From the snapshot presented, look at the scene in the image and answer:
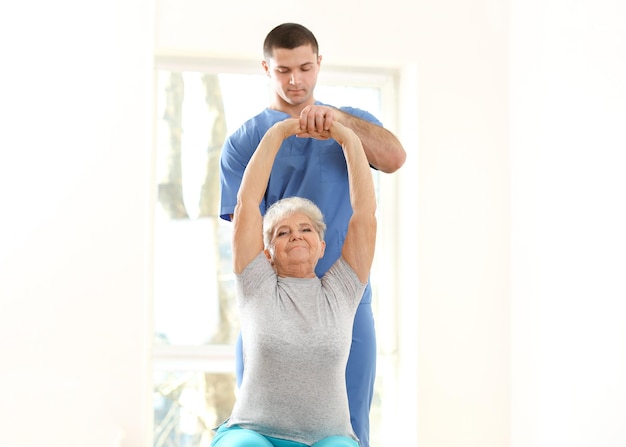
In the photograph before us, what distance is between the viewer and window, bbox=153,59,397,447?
3.46 m

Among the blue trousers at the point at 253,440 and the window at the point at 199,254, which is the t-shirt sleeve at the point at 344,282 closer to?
the blue trousers at the point at 253,440

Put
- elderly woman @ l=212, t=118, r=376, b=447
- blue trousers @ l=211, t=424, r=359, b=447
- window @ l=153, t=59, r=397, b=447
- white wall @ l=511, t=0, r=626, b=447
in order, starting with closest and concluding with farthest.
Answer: blue trousers @ l=211, t=424, r=359, b=447 < elderly woman @ l=212, t=118, r=376, b=447 < white wall @ l=511, t=0, r=626, b=447 < window @ l=153, t=59, r=397, b=447

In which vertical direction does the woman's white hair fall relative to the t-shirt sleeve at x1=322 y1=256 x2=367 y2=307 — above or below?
above

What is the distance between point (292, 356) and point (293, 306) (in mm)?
126

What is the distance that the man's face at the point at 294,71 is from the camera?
2.21 metres

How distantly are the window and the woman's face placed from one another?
4.65 feet

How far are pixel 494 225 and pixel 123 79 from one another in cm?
165

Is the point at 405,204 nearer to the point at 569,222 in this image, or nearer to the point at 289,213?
the point at 569,222

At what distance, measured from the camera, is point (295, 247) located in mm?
2066

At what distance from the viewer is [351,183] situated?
211 cm

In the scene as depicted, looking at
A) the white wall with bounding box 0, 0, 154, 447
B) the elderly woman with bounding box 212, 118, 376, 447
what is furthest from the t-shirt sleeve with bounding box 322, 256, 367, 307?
the white wall with bounding box 0, 0, 154, 447

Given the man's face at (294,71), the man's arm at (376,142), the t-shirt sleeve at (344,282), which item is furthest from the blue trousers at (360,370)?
the man's face at (294,71)

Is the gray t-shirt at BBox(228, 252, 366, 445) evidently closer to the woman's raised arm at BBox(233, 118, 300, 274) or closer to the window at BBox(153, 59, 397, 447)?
the woman's raised arm at BBox(233, 118, 300, 274)

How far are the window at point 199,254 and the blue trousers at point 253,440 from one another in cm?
154
